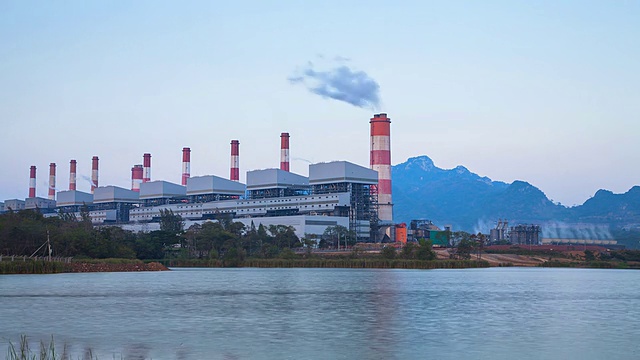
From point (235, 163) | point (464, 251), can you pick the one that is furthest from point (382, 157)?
point (235, 163)

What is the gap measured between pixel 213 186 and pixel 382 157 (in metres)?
35.5

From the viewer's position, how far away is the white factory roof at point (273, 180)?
5325 inches

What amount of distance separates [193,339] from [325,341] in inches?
171

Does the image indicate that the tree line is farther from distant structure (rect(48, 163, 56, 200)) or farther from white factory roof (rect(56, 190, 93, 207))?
distant structure (rect(48, 163, 56, 200))

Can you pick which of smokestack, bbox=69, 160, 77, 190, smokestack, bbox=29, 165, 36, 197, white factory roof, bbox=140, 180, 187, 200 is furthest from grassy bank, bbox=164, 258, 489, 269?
smokestack, bbox=29, 165, 36, 197

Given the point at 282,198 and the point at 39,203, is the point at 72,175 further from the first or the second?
the point at 282,198

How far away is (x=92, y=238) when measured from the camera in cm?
9000

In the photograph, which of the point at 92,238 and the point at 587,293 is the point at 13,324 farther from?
the point at 92,238

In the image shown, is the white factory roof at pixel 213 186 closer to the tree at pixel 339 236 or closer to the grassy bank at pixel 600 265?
the tree at pixel 339 236

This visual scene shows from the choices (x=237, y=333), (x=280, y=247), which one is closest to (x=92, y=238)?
(x=280, y=247)

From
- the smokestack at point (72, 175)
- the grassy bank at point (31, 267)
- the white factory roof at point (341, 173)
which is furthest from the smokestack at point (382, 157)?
the smokestack at point (72, 175)

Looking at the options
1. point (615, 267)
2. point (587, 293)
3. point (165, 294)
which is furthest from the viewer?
point (615, 267)

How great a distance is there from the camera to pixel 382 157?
129875 mm

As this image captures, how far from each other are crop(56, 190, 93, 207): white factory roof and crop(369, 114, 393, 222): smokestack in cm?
7704
